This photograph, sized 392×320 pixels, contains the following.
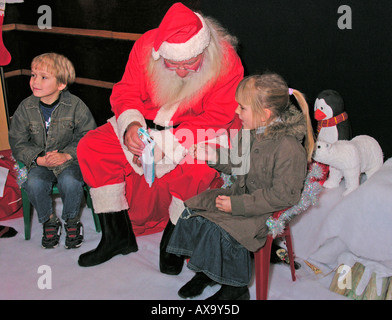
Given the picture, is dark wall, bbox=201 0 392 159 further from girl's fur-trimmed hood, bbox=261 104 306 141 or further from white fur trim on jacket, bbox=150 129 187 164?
white fur trim on jacket, bbox=150 129 187 164

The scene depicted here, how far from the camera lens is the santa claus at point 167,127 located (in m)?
2.07

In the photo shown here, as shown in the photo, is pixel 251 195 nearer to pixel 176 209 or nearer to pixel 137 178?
pixel 176 209

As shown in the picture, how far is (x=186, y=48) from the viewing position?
1963 mm

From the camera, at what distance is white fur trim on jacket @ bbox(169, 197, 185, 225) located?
6.88 ft

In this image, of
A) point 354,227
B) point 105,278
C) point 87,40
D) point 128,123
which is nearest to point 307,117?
point 354,227

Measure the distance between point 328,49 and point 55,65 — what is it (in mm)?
1288

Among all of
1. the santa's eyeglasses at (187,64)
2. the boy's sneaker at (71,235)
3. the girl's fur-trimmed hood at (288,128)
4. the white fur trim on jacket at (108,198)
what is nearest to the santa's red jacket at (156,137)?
the white fur trim on jacket at (108,198)

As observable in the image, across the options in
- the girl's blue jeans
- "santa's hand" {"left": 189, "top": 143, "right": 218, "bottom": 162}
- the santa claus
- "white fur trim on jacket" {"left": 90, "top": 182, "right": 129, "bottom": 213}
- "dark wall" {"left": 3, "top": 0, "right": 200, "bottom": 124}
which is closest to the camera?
"santa's hand" {"left": 189, "top": 143, "right": 218, "bottom": 162}

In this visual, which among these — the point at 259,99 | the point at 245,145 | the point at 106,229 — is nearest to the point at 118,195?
the point at 106,229

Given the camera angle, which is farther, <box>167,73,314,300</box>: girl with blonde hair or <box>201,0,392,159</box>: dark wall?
<box>201,0,392,159</box>: dark wall

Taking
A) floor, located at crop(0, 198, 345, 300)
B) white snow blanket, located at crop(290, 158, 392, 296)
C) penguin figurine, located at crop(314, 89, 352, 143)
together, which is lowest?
floor, located at crop(0, 198, 345, 300)

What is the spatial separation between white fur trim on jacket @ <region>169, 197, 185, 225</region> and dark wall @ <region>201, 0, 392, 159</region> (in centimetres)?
82

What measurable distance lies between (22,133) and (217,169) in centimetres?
101

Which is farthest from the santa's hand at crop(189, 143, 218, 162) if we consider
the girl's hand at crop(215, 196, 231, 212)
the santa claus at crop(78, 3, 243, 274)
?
the girl's hand at crop(215, 196, 231, 212)
